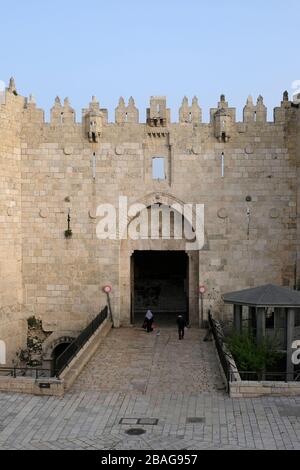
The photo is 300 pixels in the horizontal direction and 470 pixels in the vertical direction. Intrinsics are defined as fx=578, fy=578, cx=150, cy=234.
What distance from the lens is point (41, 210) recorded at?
23562 millimetres

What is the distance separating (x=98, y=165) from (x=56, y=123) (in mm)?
2426

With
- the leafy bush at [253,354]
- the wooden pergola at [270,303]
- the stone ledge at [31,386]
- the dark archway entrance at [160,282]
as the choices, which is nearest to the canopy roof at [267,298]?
the wooden pergola at [270,303]

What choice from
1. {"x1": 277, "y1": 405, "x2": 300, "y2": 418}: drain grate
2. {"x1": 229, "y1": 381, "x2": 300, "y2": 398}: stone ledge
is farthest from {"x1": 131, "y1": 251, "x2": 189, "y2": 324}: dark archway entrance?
{"x1": 277, "y1": 405, "x2": 300, "y2": 418}: drain grate

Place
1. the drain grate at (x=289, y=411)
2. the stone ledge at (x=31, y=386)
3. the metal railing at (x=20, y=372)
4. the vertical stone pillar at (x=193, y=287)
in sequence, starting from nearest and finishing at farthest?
the drain grate at (x=289, y=411) < the stone ledge at (x=31, y=386) < the metal railing at (x=20, y=372) < the vertical stone pillar at (x=193, y=287)

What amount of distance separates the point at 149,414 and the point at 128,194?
1150 cm

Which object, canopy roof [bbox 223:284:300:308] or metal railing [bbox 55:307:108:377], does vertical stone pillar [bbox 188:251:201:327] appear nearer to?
metal railing [bbox 55:307:108:377]

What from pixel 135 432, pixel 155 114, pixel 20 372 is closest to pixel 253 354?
pixel 135 432

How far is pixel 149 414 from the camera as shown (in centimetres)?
1362

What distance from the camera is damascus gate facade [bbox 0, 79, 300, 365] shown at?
23.2 metres

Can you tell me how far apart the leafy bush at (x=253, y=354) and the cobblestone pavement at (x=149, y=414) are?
0.86 metres

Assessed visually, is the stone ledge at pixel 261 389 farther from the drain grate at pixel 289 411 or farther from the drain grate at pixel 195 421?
the drain grate at pixel 195 421

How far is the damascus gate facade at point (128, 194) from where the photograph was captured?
76.0ft

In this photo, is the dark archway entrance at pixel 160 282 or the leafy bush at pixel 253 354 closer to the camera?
the leafy bush at pixel 253 354

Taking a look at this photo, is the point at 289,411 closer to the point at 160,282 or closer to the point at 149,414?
the point at 149,414
